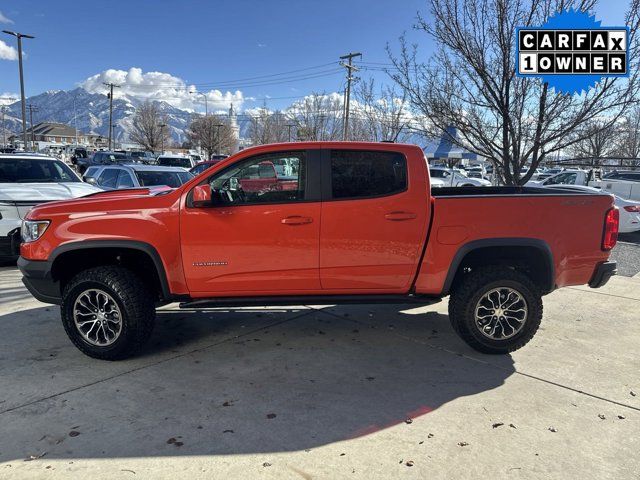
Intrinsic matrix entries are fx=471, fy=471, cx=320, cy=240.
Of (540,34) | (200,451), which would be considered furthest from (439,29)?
(200,451)

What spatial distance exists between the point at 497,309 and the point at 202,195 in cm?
281

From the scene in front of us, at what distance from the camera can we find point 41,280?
420 cm

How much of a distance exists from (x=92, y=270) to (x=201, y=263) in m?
0.97

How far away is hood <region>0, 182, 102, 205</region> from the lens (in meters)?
7.57

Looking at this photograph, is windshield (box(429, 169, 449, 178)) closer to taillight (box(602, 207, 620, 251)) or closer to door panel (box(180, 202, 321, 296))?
taillight (box(602, 207, 620, 251))

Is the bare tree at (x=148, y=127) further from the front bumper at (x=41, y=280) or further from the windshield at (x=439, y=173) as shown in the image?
the front bumper at (x=41, y=280)

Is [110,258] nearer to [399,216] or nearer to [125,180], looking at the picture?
[399,216]

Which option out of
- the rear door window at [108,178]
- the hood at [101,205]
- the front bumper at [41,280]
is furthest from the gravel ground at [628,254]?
the rear door window at [108,178]

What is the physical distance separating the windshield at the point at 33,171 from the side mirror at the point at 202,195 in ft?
20.3

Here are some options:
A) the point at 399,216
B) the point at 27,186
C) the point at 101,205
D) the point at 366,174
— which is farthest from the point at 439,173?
the point at 101,205

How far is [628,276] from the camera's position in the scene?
7.86 metres

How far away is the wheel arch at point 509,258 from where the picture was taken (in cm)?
416

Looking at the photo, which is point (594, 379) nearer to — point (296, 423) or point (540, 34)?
point (296, 423)

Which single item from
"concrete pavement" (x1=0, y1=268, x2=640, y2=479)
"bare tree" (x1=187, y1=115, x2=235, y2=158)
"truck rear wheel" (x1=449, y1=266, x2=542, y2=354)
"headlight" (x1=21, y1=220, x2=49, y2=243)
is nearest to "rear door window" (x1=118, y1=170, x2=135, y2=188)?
"concrete pavement" (x1=0, y1=268, x2=640, y2=479)
